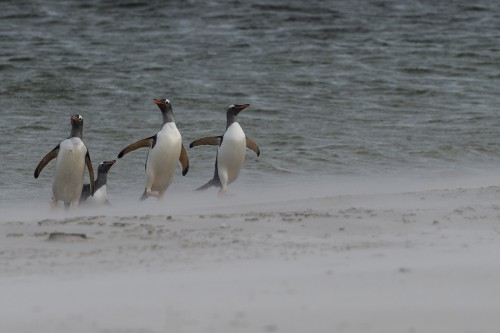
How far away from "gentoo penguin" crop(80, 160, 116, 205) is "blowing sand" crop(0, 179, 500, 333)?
8.15 feet

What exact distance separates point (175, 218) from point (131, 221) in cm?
24

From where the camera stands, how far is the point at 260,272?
207 inches

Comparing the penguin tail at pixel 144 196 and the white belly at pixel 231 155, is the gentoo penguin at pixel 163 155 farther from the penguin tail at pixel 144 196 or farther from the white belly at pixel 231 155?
the white belly at pixel 231 155

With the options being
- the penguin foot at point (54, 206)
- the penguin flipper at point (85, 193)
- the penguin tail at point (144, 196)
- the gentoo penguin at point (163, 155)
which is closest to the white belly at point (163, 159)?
the gentoo penguin at point (163, 155)

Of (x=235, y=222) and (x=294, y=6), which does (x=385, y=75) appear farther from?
(x=235, y=222)

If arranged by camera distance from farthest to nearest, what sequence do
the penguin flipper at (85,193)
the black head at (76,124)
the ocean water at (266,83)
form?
the ocean water at (266,83) → the penguin flipper at (85,193) → the black head at (76,124)

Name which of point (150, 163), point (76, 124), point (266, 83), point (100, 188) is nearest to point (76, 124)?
point (76, 124)

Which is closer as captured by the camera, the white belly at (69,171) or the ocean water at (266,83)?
the white belly at (69,171)

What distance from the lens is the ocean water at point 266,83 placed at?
11.8m

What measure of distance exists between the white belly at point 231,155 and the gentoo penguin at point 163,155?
32 cm

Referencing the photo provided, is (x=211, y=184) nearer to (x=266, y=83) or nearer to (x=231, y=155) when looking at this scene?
(x=231, y=155)

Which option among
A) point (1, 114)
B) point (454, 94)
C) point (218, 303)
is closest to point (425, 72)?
point (454, 94)

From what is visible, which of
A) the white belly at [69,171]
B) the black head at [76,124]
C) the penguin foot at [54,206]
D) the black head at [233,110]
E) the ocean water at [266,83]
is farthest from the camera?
the ocean water at [266,83]

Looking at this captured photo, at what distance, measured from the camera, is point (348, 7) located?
81.8ft
